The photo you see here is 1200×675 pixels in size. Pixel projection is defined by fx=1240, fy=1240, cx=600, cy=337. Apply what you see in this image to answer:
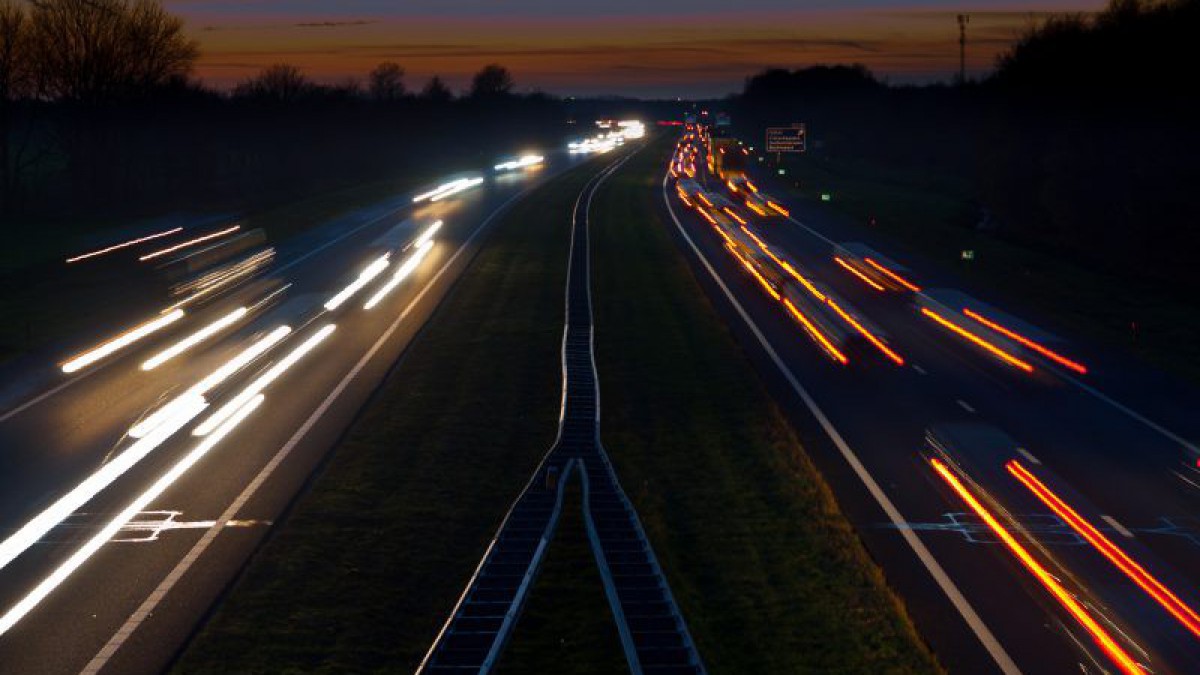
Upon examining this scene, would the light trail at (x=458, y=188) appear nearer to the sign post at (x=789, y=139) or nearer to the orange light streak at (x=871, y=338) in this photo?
the sign post at (x=789, y=139)

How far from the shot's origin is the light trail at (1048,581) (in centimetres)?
1667

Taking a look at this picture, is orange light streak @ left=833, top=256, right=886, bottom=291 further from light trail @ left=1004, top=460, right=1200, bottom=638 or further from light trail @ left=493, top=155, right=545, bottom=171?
light trail @ left=493, top=155, right=545, bottom=171

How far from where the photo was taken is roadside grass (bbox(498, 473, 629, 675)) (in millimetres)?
17031

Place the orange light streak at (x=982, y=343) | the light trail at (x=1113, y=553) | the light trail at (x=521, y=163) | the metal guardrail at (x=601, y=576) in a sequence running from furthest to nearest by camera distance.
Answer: the light trail at (x=521, y=163) → the orange light streak at (x=982, y=343) → the light trail at (x=1113, y=553) → the metal guardrail at (x=601, y=576)

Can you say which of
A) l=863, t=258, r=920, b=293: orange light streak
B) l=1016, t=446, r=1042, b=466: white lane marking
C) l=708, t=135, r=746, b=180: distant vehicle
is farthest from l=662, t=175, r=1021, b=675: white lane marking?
l=708, t=135, r=746, b=180: distant vehicle

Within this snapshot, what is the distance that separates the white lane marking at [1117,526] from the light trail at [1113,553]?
0.49 m

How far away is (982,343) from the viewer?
40.0 meters

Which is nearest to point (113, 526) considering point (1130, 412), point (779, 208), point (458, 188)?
point (1130, 412)

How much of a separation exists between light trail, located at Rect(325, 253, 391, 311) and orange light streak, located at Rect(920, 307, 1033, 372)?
22526 mm

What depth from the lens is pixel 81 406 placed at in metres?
31.9

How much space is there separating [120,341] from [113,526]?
18906mm

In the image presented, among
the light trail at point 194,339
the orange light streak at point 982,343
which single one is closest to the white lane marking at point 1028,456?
the orange light streak at point 982,343

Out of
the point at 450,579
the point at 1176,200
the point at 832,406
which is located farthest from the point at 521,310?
the point at 1176,200

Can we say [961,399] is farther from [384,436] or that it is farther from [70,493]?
[70,493]
